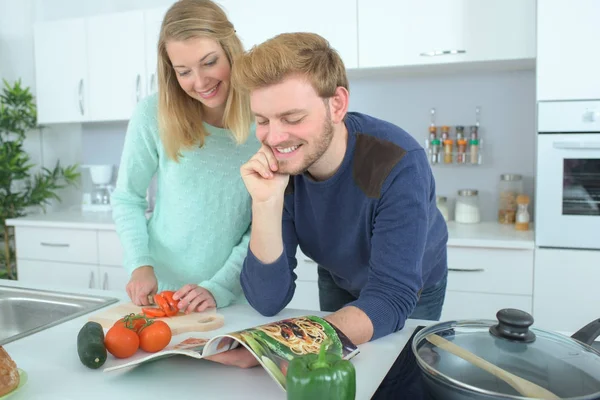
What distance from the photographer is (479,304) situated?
248 cm

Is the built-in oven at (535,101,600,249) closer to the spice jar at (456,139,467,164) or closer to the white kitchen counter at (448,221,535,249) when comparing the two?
the white kitchen counter at (448,221,535,249)

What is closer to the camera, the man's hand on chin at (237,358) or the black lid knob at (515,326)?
the black lid knob at (515,326)

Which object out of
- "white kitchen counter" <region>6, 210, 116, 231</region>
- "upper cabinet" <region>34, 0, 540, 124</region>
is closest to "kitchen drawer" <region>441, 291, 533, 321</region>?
"upper cabinet" <region>34, 0, 540, 124</region>

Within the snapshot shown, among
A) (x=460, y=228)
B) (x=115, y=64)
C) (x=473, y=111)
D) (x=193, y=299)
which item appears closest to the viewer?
(x=193, y=299)

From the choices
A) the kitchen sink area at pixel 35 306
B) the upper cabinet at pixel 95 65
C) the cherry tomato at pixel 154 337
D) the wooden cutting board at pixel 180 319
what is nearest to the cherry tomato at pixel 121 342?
the cherry tomato at pixel 154 337

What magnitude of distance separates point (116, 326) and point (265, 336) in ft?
1.01

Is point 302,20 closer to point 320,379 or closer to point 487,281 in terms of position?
point 487,281

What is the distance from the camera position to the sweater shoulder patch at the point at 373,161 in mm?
1162

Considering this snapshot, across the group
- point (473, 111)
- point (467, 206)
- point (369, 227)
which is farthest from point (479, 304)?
point (369, 227)

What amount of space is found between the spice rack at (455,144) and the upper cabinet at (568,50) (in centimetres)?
57

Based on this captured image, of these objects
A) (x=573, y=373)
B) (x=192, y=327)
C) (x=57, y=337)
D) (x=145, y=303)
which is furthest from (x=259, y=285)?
(x=573, y=373)

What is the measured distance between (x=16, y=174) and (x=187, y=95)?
2.36m

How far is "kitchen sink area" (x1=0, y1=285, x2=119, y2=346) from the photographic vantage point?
140 centimetres

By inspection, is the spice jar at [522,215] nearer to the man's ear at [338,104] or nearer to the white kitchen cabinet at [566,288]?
the white kitchen cabinet at [566,288]
